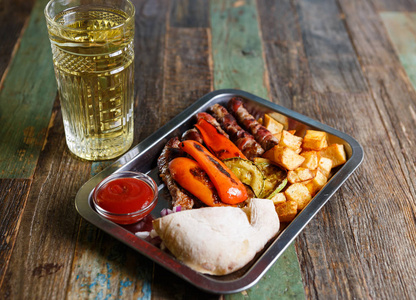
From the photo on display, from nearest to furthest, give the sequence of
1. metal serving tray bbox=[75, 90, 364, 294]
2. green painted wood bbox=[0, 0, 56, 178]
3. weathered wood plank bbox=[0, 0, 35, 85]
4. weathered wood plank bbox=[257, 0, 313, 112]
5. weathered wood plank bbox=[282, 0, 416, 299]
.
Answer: metal serving tray bbox=[75, 90, 364, 294]
weathered wood plank bbox=[282, 0, 416, 299]
green painted wood bbox=[0, 0, 56, 178]
weathered wood plank bbox=[257, 0, 313, 112]
weathered wood plank bbox=[0, 0, 35, 85]

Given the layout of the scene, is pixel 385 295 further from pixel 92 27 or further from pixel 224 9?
pixel 224 9

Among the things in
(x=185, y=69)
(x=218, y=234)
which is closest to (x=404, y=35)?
(x=185, y=69)

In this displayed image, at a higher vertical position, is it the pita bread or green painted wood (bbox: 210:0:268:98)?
the pita bread

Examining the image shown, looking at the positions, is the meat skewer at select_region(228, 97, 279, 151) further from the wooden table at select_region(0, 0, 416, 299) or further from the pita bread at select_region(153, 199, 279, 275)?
the pita bread at select_region(153, 199, 279, 275)

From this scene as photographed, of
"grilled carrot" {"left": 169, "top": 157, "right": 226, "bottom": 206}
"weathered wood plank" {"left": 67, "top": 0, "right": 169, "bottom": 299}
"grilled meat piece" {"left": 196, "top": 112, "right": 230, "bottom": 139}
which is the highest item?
"grilled carrot" {"left": 169, "top": 157, "right": 226, "bottom": 206}

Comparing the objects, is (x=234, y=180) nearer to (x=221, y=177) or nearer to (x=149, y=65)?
(x=221, y=177)

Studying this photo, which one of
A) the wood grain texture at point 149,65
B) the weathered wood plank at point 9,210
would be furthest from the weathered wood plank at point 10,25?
the weathered wood plank at point 9,210

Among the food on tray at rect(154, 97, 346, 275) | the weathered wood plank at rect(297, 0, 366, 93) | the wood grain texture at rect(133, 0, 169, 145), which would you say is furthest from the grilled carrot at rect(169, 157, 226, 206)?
the weathered wood plank at rect(297, 0, 366, 93)
